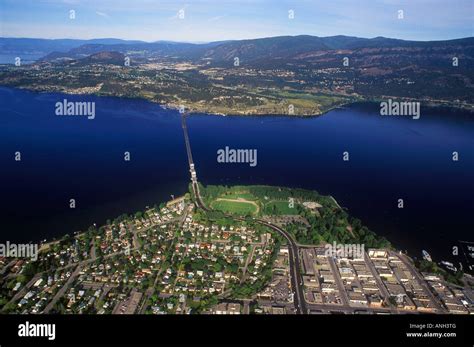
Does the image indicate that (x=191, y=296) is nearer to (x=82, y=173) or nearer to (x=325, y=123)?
(x=82, y=173)

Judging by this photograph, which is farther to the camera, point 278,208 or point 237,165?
point 237,165

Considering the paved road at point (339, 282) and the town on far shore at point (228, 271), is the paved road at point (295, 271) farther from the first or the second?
the paved road at point (339, 282)

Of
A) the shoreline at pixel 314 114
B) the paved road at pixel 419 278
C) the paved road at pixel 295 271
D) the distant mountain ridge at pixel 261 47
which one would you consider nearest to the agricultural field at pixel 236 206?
the paved road at pixel 295 271

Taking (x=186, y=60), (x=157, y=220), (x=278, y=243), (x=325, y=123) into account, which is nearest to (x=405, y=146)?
(x=325, y=123)

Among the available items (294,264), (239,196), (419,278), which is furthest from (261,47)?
(419,278)

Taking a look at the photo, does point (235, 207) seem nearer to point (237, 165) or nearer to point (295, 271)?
point (295, 271)

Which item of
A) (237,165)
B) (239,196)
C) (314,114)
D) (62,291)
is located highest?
(314,114)
